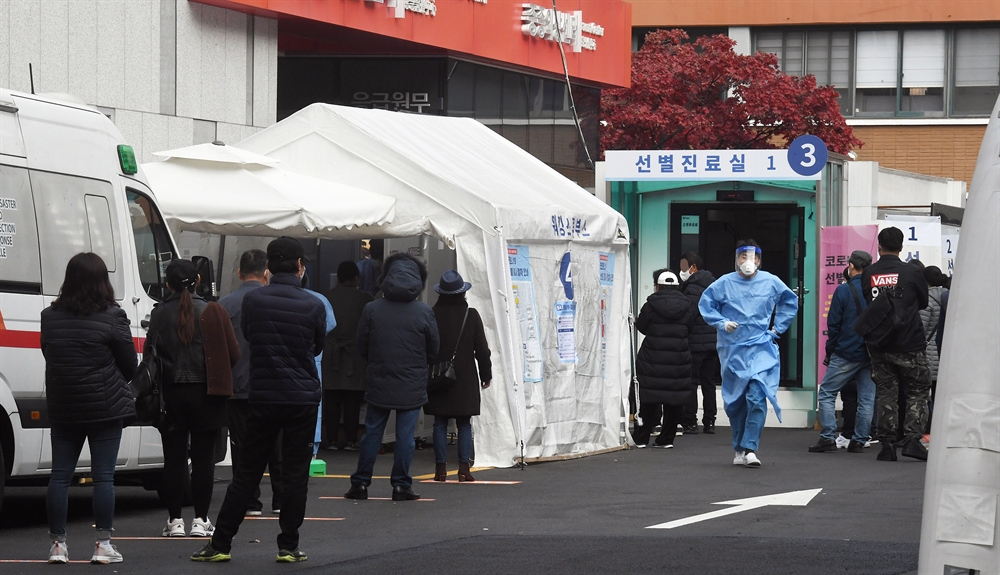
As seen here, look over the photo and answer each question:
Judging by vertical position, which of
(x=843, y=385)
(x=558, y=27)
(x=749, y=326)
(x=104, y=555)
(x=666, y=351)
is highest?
(x=558, y=27)

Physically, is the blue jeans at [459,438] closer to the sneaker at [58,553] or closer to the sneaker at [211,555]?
the sneaker at [211,555]

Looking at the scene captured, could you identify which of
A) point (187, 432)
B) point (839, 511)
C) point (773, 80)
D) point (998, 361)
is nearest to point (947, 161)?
point (773, 80)

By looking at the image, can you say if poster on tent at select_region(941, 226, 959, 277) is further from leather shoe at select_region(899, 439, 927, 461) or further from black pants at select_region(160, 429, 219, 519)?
black pants at select_region(160, 429, 219, 519)

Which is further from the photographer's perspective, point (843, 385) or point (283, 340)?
point (843, 385)

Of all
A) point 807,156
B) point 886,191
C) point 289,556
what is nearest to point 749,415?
point 807,156

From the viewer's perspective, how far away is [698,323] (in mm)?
18047

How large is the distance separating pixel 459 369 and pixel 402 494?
59.8 inches

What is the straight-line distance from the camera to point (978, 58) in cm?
4038

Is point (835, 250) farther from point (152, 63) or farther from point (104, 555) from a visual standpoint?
point (104, 555)

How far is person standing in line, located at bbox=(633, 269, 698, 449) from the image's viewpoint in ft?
52.3

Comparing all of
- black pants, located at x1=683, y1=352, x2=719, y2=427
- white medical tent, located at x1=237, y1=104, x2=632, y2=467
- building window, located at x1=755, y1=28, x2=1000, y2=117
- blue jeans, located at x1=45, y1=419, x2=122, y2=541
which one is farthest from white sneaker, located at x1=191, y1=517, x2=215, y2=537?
building window, located at x1=755, y1=28, x2=1000, y2=117

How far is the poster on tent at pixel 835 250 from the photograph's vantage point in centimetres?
1818

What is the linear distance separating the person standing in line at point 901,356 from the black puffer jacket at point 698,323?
2.96m

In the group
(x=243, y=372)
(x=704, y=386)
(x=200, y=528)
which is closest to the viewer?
(x=200, y=528)
